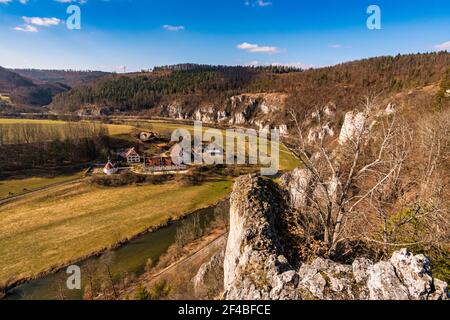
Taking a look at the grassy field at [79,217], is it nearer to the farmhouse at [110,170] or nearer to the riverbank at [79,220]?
the riverbank at [79,220]

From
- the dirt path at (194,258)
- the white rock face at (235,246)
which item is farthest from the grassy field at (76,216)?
the white rock face at (235,246)

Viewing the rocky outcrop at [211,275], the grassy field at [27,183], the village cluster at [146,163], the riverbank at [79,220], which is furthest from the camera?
the village cluster at [146,163]

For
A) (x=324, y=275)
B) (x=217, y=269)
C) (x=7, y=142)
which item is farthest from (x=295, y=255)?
(x=7, y=142)

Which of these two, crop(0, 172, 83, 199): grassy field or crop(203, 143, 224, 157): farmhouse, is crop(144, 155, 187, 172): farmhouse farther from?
crop(0, 172, 83, 199): grassy field

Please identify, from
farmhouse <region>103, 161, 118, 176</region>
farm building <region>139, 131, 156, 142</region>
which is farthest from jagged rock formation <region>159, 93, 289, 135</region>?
farmhouse <region>103, 161, 118, 176</region>

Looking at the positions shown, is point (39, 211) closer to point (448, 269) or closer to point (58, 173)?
point (58, 173)

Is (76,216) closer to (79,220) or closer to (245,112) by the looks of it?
(79,220)

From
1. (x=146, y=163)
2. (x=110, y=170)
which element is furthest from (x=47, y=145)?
(x=146, y=163)
